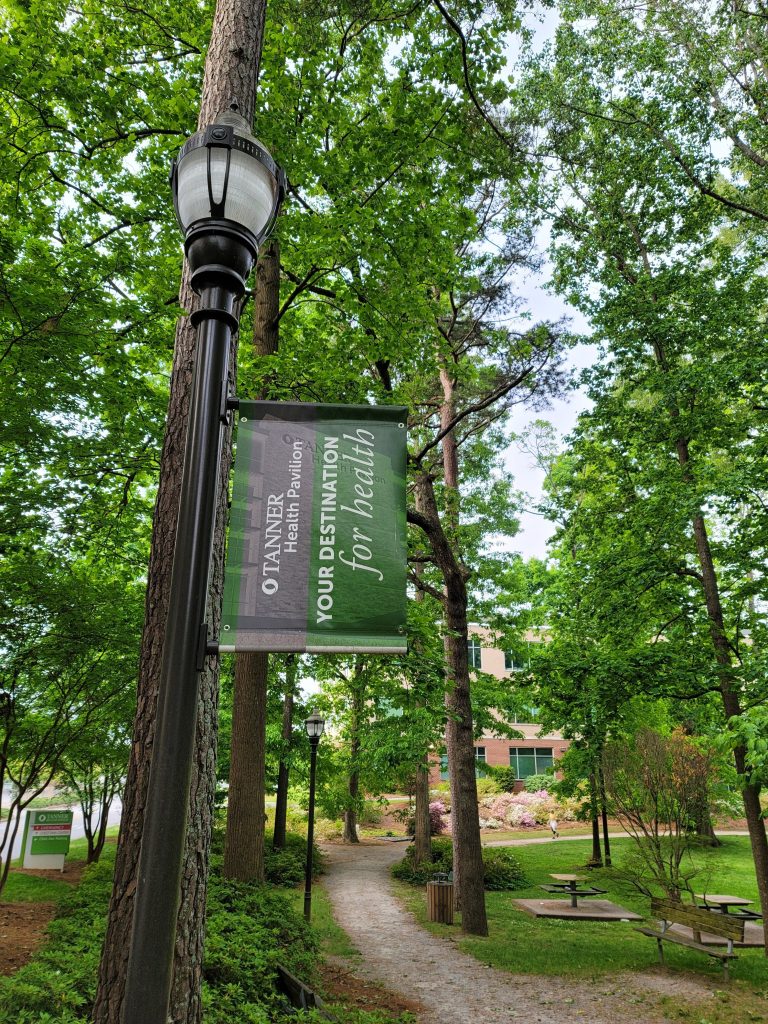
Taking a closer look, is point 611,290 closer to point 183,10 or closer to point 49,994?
point 183,10

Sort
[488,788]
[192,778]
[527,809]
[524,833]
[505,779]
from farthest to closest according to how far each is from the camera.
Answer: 1. [488,788]
2. [505,779]
3. [527,809]
4. [524,833]
5. [192,778]

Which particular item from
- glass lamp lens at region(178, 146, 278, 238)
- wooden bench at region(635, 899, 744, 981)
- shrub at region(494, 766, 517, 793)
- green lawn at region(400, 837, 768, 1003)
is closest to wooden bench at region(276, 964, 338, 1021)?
green lawn at region(400, 837, 768, 1003)

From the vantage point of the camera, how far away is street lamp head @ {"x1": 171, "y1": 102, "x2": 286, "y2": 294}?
2316 mm

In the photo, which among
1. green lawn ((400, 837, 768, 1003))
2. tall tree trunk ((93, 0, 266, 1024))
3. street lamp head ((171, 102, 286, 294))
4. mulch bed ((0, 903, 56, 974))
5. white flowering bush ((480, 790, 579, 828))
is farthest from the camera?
white flowering bush ((480, 790, 579, 828))

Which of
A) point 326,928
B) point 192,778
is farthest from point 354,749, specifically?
point 192,778

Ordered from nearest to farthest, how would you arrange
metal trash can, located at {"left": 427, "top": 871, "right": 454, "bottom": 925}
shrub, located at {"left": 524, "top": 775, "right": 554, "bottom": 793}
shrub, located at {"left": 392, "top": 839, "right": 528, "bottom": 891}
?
metal trash can, located at {"left": 427, "top": 871, "right": 454, "bottom": 925}
shrub, located at {"left": 392, "top": 839, "right": 528, "bottom": 891}
shrub, located at {"left": 524, "top": 775, "right": 554, "bottom": 793}

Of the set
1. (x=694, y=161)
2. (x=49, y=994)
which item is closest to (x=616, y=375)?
(x=694, y=161)

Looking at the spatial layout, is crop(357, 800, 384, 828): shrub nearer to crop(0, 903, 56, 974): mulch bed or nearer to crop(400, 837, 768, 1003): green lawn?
crop(400, 837, 768, 1003): green lawn

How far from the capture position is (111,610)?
890 centimetres

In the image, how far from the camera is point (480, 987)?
8828 mm

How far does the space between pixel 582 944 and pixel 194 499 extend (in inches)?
509

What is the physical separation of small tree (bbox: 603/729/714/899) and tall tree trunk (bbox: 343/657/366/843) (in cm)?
501

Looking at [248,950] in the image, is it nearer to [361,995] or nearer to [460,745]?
[361,995]

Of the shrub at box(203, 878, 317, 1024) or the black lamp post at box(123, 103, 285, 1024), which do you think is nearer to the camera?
the black lamp post at box(123, 103, 285, 1024)
